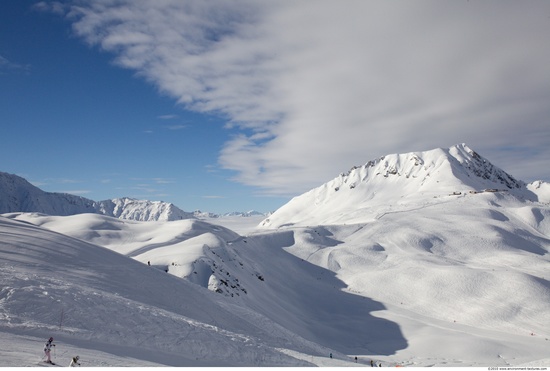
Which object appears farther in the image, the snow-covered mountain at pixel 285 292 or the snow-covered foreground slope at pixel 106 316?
the snow-covered mountain at pixel 285 292

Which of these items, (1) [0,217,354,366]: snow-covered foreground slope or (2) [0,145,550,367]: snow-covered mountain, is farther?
(2) [0,145,550,367]: snow-covered mountain

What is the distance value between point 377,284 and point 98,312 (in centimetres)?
5649

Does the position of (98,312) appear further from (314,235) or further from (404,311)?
(314,235)

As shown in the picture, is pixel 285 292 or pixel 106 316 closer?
pixel 106 316

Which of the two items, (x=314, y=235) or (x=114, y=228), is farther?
(x=314, y=235)

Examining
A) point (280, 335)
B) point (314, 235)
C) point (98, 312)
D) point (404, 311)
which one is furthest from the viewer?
point (314, 235)

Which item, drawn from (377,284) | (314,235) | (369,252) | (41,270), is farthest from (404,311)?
(41,270)

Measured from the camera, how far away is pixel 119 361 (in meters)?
15.6

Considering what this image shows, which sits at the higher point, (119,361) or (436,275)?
(436,275)

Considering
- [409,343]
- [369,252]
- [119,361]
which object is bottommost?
[409,343]

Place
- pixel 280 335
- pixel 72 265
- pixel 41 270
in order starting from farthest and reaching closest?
1. pixel 280 335
2. pixel 72 265
3. pixel 41 270

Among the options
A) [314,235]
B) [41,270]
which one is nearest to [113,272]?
[41,270]

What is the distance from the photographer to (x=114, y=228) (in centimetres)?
7825

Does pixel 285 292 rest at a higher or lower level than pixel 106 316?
lower
